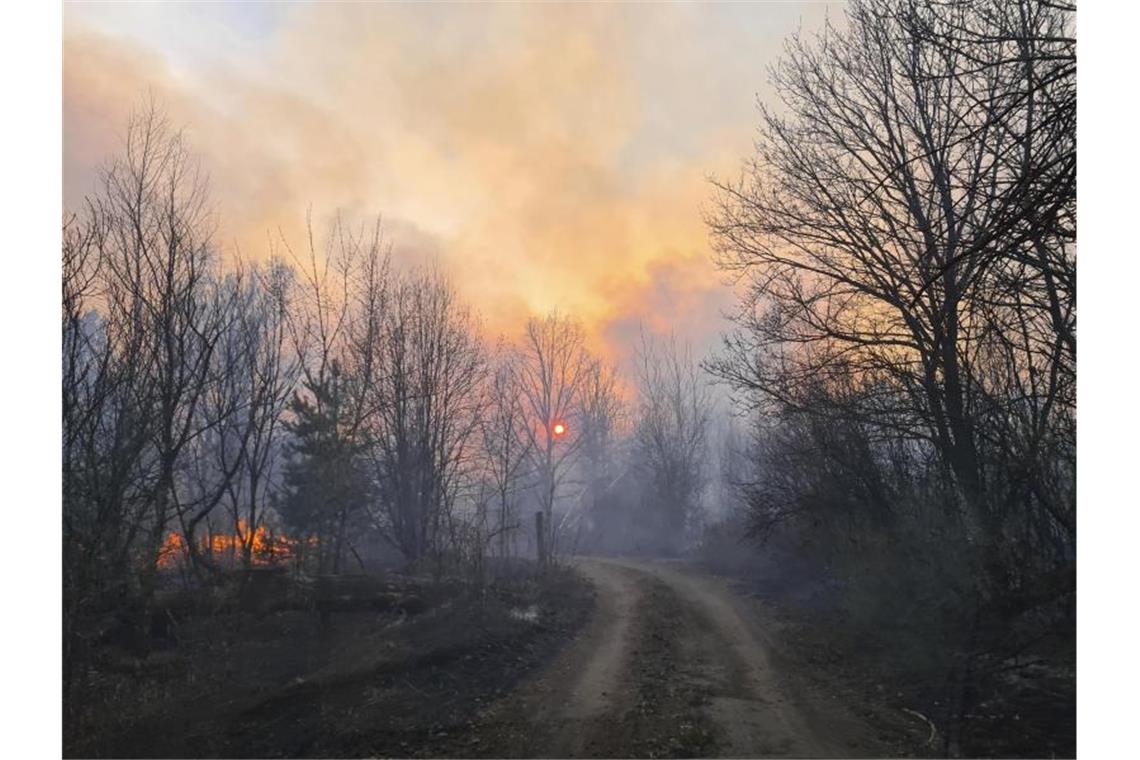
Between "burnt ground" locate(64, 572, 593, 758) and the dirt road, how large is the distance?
750mm

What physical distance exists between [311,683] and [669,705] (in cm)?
473

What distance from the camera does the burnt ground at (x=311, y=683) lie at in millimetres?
7012

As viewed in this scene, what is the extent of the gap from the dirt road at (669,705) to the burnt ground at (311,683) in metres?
0.75

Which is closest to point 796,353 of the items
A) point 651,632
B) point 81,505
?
point 651,632

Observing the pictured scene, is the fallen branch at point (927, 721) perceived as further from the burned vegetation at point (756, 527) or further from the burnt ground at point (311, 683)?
the burnt ground at point (311, 683)

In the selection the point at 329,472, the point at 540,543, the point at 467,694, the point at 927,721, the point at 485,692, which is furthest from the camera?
the point at 540,543

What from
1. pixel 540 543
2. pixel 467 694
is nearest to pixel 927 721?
pixel 467 694

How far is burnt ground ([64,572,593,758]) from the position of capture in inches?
276

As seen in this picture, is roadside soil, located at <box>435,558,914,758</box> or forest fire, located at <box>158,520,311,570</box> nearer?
roadside soil, located at <box>435,558,914,758</box>

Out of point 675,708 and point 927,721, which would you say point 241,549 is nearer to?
point 675,708

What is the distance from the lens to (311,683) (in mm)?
8633

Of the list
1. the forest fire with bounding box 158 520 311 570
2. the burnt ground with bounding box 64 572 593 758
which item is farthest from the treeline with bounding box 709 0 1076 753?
the forest fire with bounding box 158 520 311 570

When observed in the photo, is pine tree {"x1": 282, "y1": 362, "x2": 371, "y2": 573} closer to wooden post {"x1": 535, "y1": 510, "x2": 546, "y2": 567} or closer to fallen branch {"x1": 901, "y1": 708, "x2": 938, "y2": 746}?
wooden post {"x1": 535, "y1": 510, "x2": 546, "y2": 567}

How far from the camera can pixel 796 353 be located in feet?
51.5
